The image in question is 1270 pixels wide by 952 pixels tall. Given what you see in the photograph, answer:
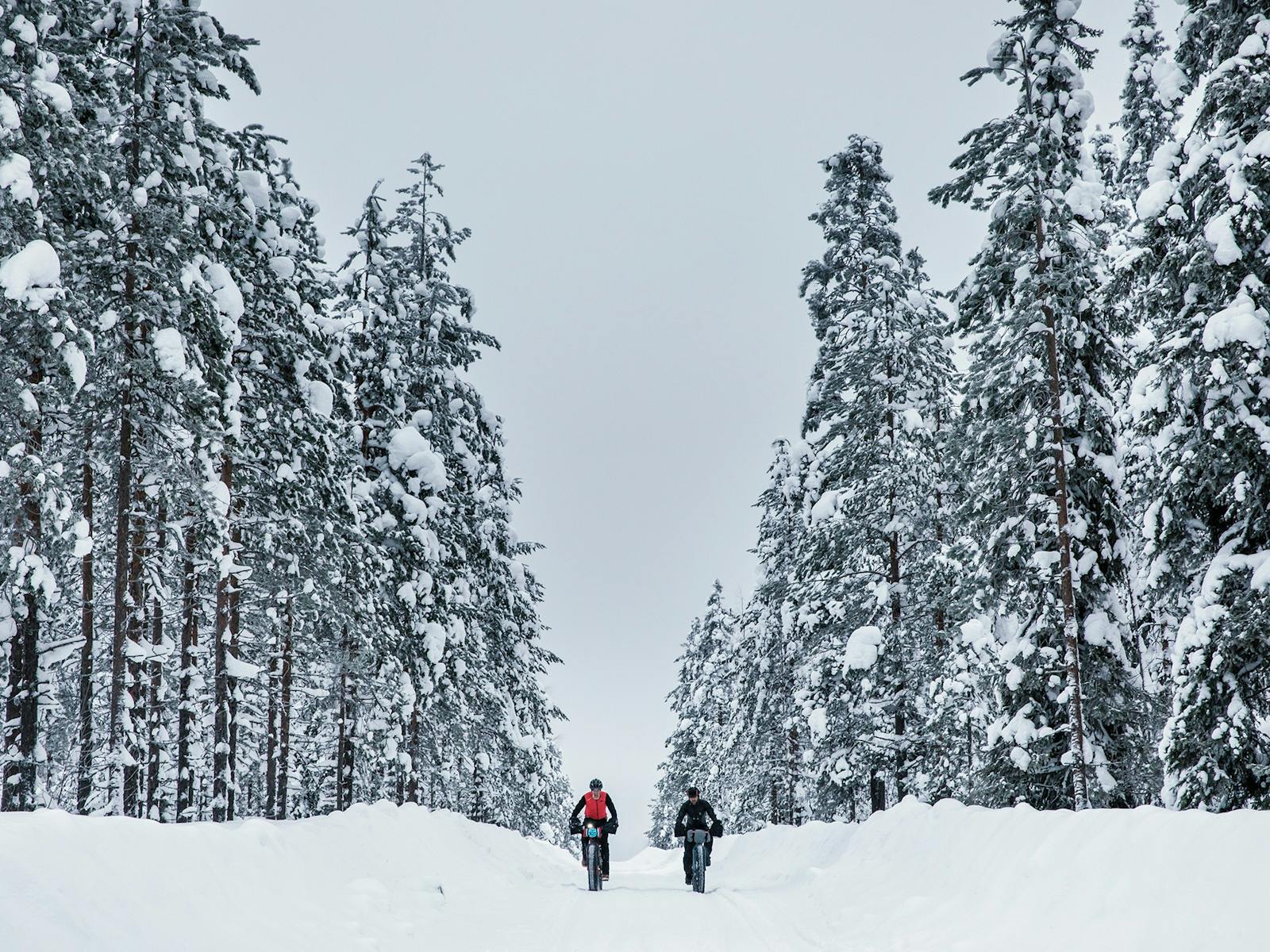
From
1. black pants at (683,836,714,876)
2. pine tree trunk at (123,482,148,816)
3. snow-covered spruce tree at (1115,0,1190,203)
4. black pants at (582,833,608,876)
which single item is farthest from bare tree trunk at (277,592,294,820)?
snow-covered spruce tree at (1115,0,1190,203)

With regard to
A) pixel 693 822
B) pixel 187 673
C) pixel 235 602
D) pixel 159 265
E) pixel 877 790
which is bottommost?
pixel 877 790

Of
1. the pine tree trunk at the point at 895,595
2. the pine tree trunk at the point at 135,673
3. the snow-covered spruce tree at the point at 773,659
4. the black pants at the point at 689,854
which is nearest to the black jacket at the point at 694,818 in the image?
the black pants at the point at 689,854

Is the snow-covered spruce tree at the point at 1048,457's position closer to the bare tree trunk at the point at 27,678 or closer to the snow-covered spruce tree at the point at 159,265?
the snow-covered spruce tree at the point at 159,265

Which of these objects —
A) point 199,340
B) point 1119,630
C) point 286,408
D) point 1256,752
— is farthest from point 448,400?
point 1256,752

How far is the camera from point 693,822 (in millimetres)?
17781

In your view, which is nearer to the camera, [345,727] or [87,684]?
[87,684]

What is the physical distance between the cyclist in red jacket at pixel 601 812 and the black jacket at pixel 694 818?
119cm

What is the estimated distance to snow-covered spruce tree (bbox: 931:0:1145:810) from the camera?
653 inches

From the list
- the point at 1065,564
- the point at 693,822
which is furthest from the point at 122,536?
the point at 1065,564

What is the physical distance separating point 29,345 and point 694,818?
1303 centimetres

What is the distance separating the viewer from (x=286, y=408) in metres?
19.2

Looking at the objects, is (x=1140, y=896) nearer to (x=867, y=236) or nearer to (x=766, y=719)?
(x=867, y=236)

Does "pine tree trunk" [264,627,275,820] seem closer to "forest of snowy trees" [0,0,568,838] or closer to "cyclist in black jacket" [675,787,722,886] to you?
"forest of snowy trees" [0,0,568,838]

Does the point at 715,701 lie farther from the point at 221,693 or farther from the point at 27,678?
the point at 27,678
